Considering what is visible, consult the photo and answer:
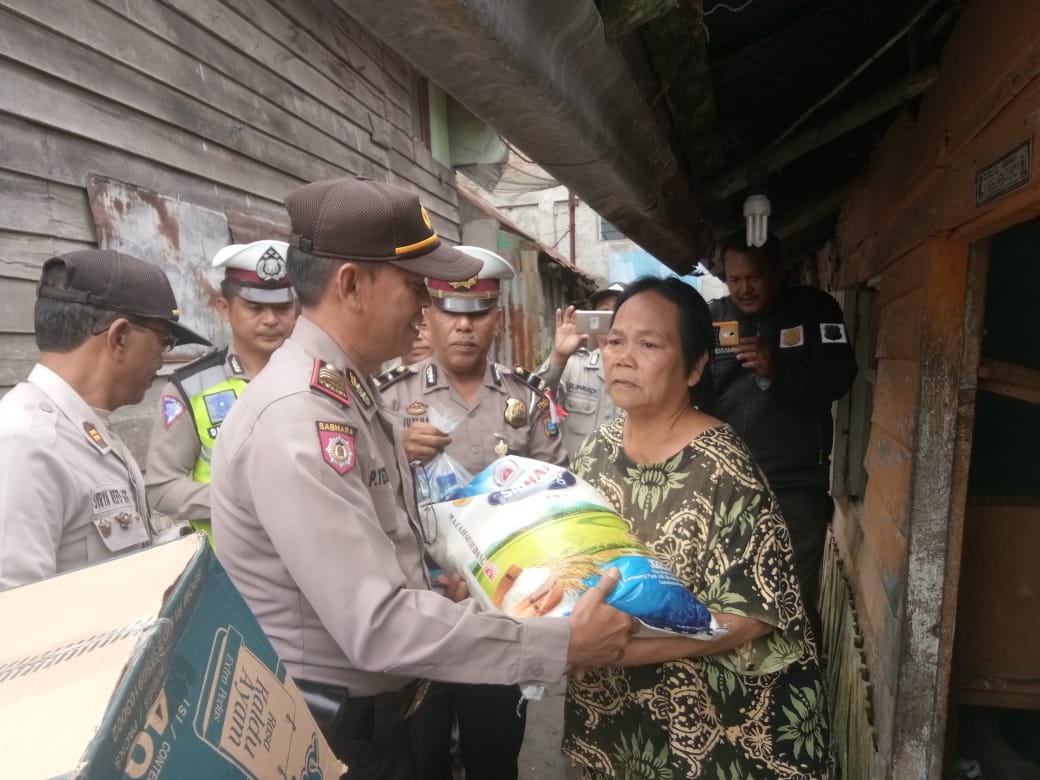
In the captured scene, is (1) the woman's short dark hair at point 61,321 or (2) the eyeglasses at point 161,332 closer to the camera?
(1) the woman's short dark hair at point 61,321

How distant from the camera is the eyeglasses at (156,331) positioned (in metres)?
1.73

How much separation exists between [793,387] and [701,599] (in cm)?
175

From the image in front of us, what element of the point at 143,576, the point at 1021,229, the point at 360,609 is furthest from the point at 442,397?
the point at 1021,229

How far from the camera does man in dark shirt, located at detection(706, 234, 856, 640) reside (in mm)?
2936

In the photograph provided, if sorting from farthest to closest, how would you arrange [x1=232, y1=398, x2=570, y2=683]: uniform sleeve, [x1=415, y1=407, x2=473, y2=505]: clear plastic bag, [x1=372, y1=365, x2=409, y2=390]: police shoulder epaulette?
[x1=372, y1=365, x2=409, y2=390]: police shoulder epaulette
[x1=415, y1=407, x2=473, y2=505]: clear plastic bag
[x1=232, y1=398, x2=570, y2=683]: uniform sleeve

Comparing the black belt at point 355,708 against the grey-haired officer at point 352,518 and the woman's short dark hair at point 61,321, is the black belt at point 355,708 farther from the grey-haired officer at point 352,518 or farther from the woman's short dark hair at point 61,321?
the woman's short dark hair at point 61,321

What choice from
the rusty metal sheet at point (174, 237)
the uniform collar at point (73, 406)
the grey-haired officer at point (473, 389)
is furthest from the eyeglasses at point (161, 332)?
the rusty metal sheet at point (174, 237)

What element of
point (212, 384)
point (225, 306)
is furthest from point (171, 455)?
point (225, 306)

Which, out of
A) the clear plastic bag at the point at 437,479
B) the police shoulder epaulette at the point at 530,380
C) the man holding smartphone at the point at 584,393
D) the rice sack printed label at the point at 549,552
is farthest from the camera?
the man holding smartphone at the point at 584,393

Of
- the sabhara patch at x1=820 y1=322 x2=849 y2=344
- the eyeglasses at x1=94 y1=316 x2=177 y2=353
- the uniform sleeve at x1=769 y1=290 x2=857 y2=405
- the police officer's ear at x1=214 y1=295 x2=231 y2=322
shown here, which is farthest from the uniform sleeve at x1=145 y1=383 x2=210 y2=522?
the sabhara patch at x1=820 y1=322 x2=849 y2=344

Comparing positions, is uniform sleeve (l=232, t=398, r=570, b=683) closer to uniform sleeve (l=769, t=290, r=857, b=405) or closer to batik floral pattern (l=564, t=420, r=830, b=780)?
batik floral pattern (l=564, t=420, r=830, b=780)

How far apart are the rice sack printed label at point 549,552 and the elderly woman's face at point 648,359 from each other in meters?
0.30

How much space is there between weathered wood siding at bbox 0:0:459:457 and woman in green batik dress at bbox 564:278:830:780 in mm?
2525

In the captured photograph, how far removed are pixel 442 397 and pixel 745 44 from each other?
1.84m
